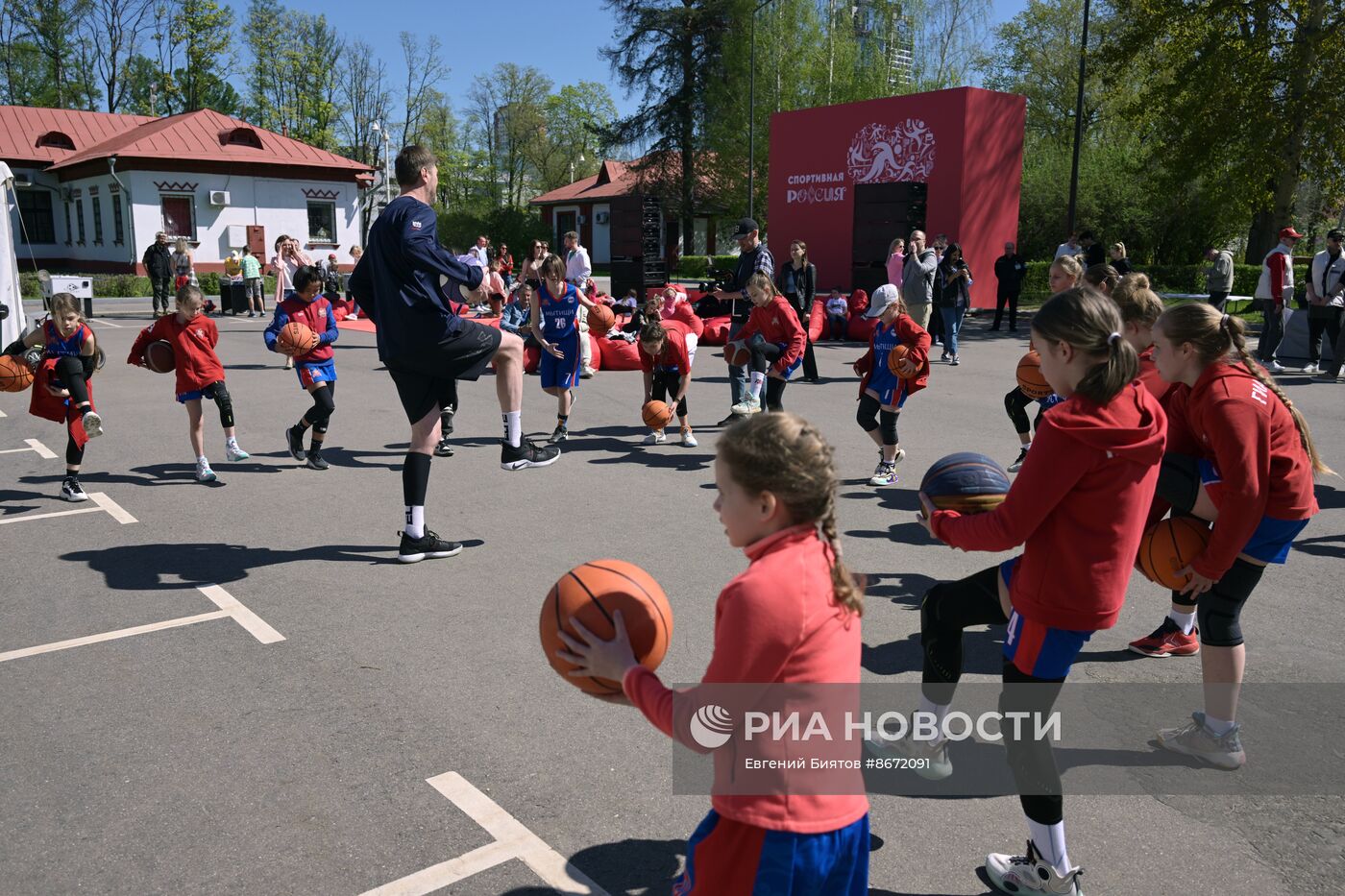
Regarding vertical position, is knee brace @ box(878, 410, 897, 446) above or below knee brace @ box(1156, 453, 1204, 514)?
below

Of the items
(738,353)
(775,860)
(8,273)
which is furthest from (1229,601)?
(8,273)

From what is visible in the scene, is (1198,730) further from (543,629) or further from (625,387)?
(625,387)

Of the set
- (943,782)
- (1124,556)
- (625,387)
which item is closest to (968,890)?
(943,782)

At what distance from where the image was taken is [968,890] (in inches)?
125

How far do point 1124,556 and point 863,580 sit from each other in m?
1.18

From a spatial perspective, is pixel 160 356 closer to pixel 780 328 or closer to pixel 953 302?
pixel 780 328

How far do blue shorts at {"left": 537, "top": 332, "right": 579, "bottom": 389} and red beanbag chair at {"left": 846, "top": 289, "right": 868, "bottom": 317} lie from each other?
11686 mm

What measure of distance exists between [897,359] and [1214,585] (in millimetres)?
4514

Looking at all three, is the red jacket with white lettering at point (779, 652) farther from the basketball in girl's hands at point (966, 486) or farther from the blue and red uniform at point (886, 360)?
the blue and red uniform at point (886, 360)

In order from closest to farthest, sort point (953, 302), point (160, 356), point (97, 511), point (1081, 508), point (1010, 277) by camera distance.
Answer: point (1081, 508) < point (97, 511) < point (160, 356) < point (953, 302) < point (1010, 277)

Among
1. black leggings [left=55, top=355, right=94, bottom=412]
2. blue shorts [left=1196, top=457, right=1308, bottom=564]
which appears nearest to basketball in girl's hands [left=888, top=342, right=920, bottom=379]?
blue shorts [left=1196, top=457, right=1308, bottom=564]

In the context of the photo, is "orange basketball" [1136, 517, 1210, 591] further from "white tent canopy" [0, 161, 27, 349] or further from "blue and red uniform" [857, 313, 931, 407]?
"white tent canopy" [0, 161, 27, 349]

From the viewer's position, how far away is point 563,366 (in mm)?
10453

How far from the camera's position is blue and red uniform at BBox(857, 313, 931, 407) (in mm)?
8289
